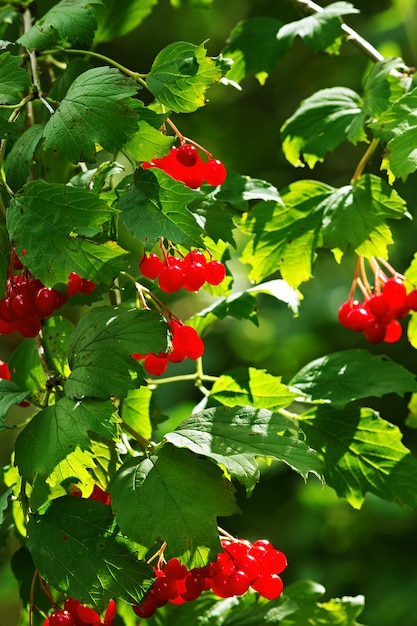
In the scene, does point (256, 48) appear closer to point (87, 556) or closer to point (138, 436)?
point (138, 436)

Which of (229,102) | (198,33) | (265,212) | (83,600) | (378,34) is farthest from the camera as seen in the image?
(229,102)

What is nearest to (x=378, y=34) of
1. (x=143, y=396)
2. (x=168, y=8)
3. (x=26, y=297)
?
(x=168, y=8)

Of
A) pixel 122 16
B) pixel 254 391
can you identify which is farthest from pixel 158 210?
pixel 122 16

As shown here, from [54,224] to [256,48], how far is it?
742 mm

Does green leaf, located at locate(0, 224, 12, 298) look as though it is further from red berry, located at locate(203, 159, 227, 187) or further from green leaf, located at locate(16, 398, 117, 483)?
red berry, located at locate(203, 159, 227, 187)

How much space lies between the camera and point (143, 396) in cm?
140

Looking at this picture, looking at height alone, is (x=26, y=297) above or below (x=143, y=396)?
above

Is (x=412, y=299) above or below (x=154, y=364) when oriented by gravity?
below

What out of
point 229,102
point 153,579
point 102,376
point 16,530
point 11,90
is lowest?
point 229,102

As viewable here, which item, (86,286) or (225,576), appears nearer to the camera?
(225,576)

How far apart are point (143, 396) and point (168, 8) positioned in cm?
325

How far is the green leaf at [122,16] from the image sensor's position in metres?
1.71

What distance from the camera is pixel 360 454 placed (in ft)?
4.54

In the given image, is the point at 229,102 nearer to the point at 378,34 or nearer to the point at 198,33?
the point at 198,33
